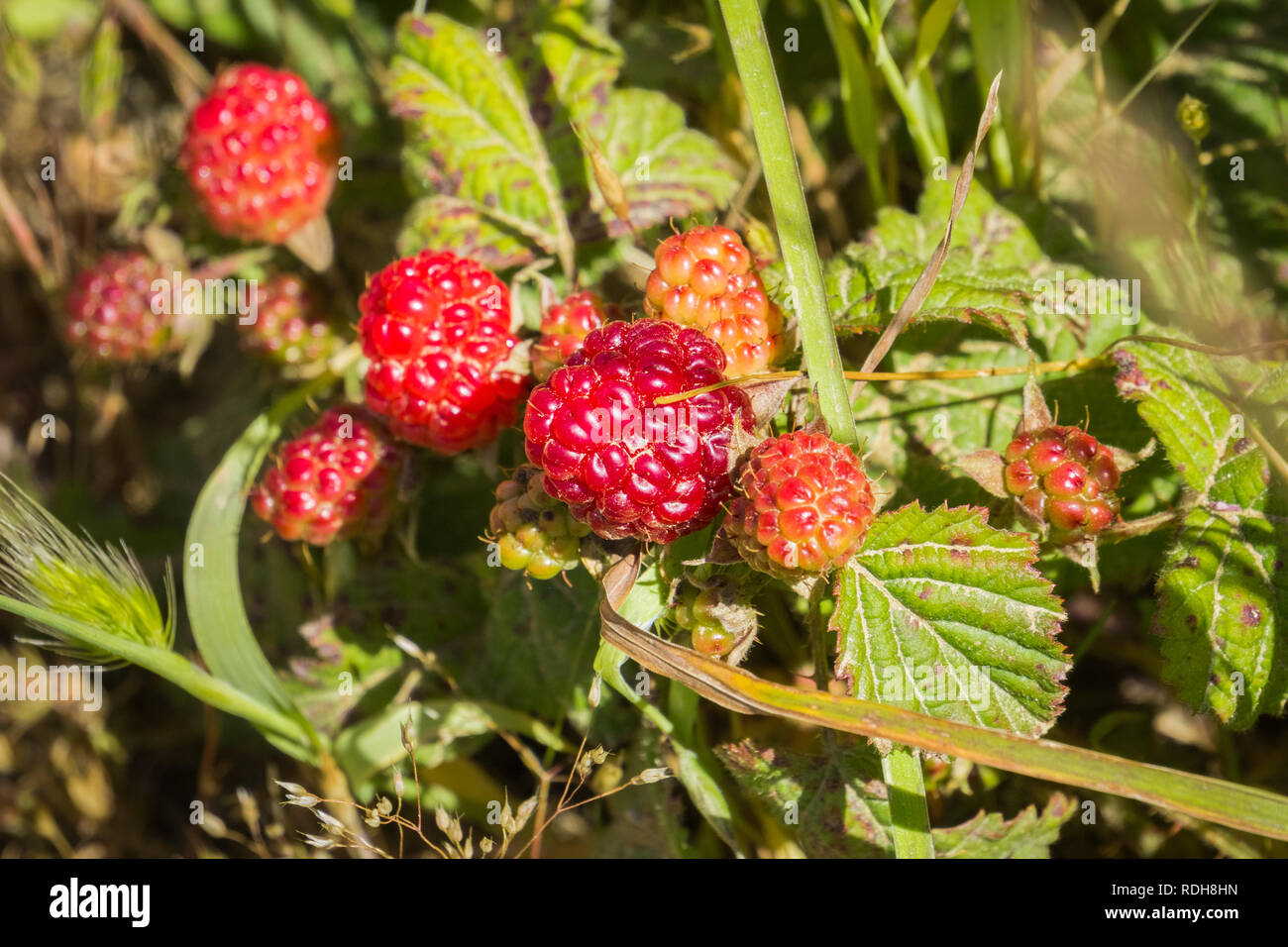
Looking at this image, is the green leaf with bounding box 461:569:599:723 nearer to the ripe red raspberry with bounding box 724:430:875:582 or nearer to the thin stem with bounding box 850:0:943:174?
the ripe red raspberry with bounding box 724:430:875:582

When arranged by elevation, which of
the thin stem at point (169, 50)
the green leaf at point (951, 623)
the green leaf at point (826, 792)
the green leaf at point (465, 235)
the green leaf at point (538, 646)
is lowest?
the green leaf at point (826, 792)

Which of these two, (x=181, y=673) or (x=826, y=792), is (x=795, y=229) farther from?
(x=181, y=673)

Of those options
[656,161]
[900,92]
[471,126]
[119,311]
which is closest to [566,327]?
[656,161]

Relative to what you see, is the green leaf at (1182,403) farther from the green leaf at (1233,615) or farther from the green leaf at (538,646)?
the green leaf at (538,646)

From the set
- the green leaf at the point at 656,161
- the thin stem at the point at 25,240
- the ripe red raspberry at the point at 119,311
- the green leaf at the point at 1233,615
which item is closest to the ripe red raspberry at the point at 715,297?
the green leaf at the point at 656,161

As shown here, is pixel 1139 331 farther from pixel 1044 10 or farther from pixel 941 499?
pixel 1044 10

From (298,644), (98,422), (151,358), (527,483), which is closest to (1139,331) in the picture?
(527,483)

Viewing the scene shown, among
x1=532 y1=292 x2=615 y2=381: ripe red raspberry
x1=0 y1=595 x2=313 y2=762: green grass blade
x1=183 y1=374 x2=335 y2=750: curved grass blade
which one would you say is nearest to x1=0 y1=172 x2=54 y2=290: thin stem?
x1=183 y1=374 x2=335 y2=750: curved grass blade
